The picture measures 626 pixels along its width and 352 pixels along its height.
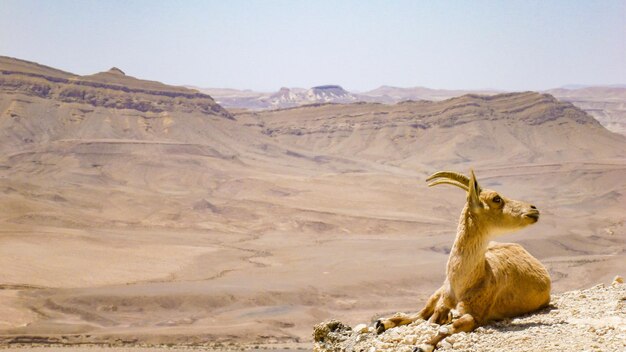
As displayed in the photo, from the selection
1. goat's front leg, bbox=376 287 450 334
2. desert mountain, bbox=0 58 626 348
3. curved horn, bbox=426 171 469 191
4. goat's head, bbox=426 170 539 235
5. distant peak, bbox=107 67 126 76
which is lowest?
desert mountain, bbox=0 58 626 348

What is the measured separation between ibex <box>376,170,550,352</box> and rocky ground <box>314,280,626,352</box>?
158mm

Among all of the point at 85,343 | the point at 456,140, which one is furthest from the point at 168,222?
the point at 456,140

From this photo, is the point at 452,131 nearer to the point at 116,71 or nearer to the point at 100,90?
the point at 100,90

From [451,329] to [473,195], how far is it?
4.18ft

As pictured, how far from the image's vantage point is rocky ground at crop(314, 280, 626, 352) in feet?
19.0

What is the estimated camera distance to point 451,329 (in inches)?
254

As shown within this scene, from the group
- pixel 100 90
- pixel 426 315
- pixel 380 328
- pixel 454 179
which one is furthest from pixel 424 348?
pixel 100 90

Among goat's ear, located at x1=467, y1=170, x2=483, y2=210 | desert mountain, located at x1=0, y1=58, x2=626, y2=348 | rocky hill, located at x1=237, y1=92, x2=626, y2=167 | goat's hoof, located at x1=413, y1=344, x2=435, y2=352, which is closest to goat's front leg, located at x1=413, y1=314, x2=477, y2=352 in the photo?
goat's hoof, located at x1=413, y1=344, x2=435, y2=352

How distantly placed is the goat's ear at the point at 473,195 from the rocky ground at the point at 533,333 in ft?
3.48

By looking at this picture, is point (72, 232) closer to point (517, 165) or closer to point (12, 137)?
point (12, 137)

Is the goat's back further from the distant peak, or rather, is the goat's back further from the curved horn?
the distant peak

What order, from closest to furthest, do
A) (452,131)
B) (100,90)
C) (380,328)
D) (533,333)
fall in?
(533,333)
(380,328)
(100,90)
(452,131)

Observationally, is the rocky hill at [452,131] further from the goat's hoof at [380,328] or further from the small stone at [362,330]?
the goat's hoof at [380,328]

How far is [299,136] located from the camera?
427 feet
